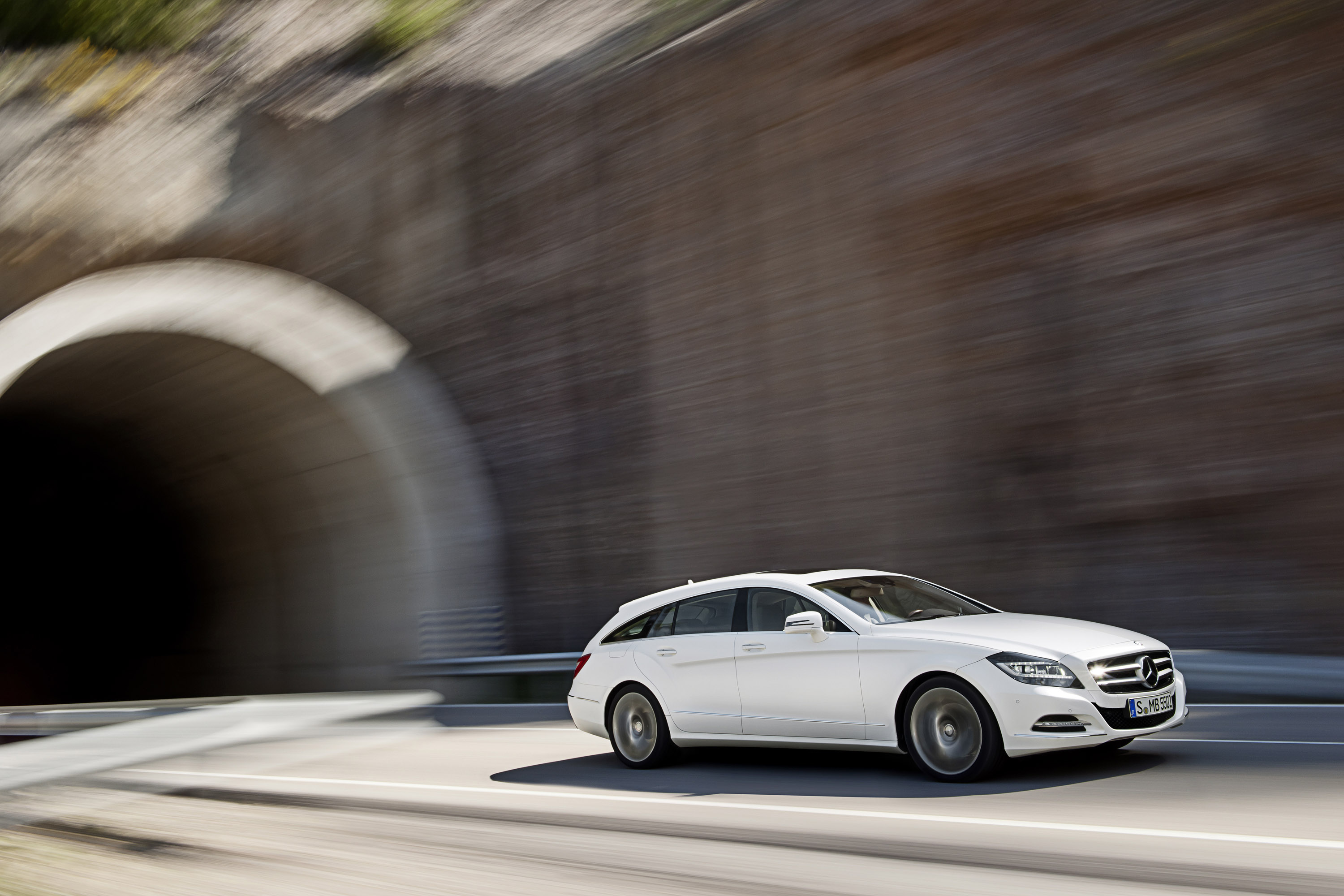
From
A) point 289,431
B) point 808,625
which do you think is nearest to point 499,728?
point 808,625

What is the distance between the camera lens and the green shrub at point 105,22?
60.0ft

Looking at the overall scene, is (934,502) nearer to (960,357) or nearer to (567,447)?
(960,357)

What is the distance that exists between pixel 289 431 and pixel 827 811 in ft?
45.4

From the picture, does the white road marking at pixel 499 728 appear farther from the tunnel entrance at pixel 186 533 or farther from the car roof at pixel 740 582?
the tunnel entrance at pixel 186 533

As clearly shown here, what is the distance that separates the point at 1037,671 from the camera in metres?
6.98

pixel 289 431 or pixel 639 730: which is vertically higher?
pixel 289 431

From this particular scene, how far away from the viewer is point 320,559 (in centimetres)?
2005

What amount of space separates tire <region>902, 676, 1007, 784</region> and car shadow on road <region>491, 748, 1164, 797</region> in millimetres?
107

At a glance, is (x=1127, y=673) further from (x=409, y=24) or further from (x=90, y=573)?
(x=90, y=573)

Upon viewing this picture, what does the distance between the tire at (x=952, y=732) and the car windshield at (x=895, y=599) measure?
2.21ft

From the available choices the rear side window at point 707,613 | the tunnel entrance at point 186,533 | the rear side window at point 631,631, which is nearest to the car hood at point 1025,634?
the rear side window at point 707,613

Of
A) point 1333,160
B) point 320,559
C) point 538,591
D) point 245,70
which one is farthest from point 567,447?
point 1333,160

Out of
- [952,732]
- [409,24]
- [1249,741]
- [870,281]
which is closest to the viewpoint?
[952,732]

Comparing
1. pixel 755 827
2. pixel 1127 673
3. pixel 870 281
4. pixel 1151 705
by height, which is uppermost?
pixel 870 281
